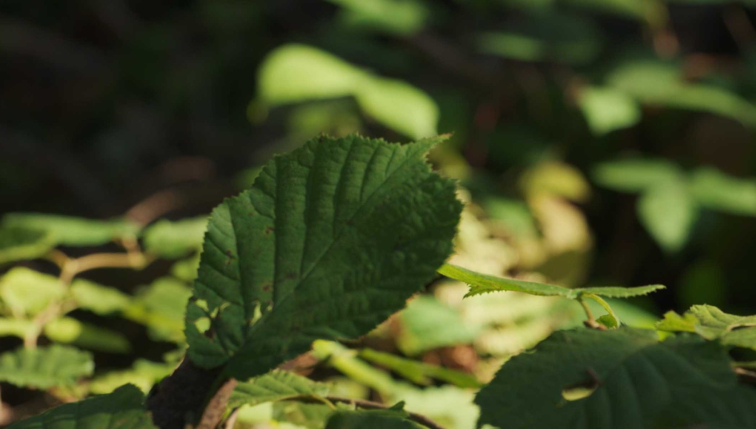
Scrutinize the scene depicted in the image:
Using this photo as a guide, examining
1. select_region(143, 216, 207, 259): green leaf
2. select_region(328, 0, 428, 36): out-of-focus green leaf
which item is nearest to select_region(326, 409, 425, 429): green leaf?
select_region(143, 216, 207, 259): green leaf

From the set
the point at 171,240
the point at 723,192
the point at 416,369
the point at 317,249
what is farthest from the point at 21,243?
the point at 723,192

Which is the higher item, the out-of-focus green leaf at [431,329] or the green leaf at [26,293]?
the green leaf at [26,293]

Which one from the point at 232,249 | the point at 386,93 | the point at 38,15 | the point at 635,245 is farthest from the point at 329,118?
the point at 38,15

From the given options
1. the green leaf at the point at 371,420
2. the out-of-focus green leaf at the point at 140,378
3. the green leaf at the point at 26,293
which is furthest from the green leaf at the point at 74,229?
the green leaf at the point at 371,420

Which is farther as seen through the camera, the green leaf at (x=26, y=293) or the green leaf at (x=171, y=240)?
the green leaf at (x=171, y=240)

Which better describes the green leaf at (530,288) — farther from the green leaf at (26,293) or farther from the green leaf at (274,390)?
the green leaf at (26,293)

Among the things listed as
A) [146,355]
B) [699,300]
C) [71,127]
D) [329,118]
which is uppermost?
[71,127]

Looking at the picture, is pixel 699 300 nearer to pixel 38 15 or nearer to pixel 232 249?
pixel 232 249
